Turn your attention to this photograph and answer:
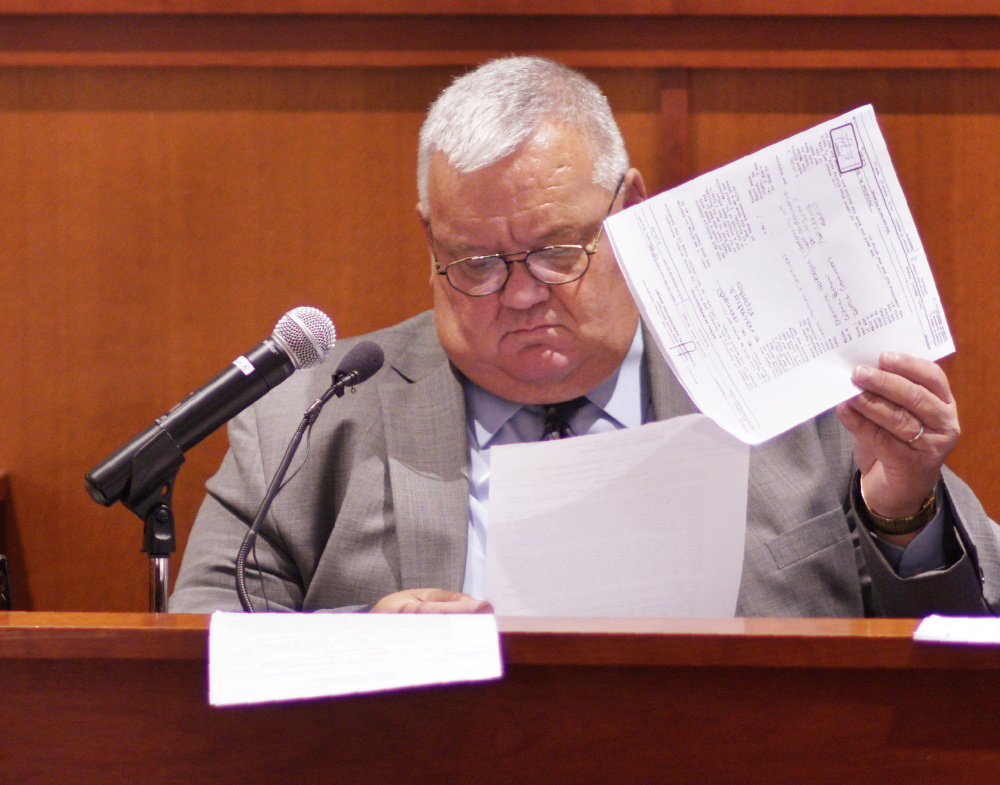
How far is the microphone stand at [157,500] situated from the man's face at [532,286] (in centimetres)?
48

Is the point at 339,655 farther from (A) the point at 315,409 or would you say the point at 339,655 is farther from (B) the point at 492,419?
(B) the point at 492,419

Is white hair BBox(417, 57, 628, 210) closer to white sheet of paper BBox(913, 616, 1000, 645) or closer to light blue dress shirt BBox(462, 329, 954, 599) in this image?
light blue dress shirt BBox(462, 329, 954, 599)

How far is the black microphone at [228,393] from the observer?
907 millimetres

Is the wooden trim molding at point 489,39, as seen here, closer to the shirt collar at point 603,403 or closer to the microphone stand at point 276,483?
the shirt collar at point 603,403

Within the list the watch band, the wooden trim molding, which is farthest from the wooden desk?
the wooden trim molding

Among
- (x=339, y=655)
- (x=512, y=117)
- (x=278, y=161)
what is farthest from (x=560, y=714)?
(x=278, y=161)

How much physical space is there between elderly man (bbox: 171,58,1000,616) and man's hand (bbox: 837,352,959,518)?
0.15 ft

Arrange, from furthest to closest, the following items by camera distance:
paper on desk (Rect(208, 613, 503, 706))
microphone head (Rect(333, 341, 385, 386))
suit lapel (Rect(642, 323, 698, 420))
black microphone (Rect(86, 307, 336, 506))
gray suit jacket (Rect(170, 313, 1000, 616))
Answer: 1. suit lapel (Rect(642, 323, 698, 420))
2. gray suit jacket (Rect(170, 313, 1000, 616))
3. microphone head (Rect(333, 341, 385, 386))
4. black microphone (Rect(86, 307, 336, 506))
5. paper on desk (Rect(208, 613, 503, 706))

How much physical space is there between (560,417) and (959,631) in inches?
27.5

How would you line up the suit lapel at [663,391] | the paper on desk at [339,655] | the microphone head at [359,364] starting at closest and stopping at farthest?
1. the paper on desk at [339,655]
2. the microphone head at [359,364]
3. the suit lapel at [663,391]

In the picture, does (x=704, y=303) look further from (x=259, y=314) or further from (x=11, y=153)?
(x=11, y=153)

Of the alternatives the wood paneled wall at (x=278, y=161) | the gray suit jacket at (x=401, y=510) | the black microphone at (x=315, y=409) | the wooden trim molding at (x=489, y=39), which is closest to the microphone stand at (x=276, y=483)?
the black microphone at (x=315, y=409)

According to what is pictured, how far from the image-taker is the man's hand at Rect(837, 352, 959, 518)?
99cm

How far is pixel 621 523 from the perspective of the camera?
1064 millimetres
